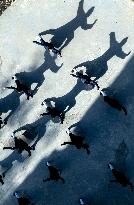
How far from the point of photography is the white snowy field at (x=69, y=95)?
48.5 feet

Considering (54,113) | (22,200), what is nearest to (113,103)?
(54,113)

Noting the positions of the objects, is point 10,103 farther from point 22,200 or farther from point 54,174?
point 22,200

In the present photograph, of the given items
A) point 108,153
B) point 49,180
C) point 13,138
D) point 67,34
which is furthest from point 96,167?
point 67,34

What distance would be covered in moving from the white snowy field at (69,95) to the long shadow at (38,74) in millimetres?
31

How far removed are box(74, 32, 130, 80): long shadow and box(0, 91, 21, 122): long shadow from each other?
236 cm

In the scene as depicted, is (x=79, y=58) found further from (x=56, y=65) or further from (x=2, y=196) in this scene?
(x=2, y=196)

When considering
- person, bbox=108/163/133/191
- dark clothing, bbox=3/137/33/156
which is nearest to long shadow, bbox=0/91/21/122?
dark clothing, bbox=3/137/33/156

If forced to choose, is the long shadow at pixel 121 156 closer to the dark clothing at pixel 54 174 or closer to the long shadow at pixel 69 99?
the dark clothing at pixel 54 174

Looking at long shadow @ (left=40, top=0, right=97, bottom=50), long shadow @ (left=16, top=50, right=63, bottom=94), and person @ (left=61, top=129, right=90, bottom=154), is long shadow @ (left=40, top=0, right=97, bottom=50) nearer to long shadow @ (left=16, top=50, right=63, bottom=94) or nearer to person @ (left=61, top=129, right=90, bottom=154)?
long shadow @ (left=16, top=50, right=63, bottom=94)

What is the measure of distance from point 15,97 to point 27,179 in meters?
2.56

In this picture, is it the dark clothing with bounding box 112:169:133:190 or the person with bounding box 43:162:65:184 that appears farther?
the person with bounding box 43:162:65:184

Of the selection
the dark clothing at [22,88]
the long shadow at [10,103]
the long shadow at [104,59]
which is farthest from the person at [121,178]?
the long shadow at [10,103]

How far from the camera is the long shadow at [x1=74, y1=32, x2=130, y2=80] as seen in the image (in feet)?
50.0

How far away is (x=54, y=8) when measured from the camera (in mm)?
16031
